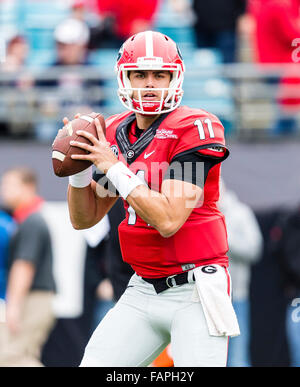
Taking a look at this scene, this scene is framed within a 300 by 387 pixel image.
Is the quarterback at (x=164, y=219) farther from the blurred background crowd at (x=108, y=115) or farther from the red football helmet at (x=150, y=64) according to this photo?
the blurred background crowd at (x=108, y=115)

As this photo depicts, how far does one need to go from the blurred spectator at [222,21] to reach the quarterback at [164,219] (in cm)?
462

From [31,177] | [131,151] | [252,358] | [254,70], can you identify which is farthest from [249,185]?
[131,151]

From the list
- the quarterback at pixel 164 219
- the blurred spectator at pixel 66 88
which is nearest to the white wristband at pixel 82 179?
the quarterback at pixel 164 219

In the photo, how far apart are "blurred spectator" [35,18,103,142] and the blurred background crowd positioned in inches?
0.4

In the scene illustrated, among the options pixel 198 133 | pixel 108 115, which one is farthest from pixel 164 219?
pixel 108 115

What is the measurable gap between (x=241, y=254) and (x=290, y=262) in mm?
467

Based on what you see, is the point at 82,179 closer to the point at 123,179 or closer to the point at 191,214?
the point at 123,179

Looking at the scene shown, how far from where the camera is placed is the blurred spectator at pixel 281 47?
23.3 feet

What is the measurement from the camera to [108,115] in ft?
24.4

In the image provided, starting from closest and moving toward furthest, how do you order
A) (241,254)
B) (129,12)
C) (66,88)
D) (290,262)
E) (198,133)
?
(198,133)
(241,254)
(290,262)
(66,88)
(129,12)

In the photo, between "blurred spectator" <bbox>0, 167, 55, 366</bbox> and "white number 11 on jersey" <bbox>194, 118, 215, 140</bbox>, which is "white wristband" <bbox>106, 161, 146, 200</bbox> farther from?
"blurred spectator" <bbox>0, 167, 55, 366</bbox>

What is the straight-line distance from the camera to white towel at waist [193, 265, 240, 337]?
3.34 meters

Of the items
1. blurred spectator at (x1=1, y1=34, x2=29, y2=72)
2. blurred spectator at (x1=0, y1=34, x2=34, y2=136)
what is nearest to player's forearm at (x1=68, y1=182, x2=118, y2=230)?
blurred spectator at (x1=0, y1=34, x2=34, y2=136)
